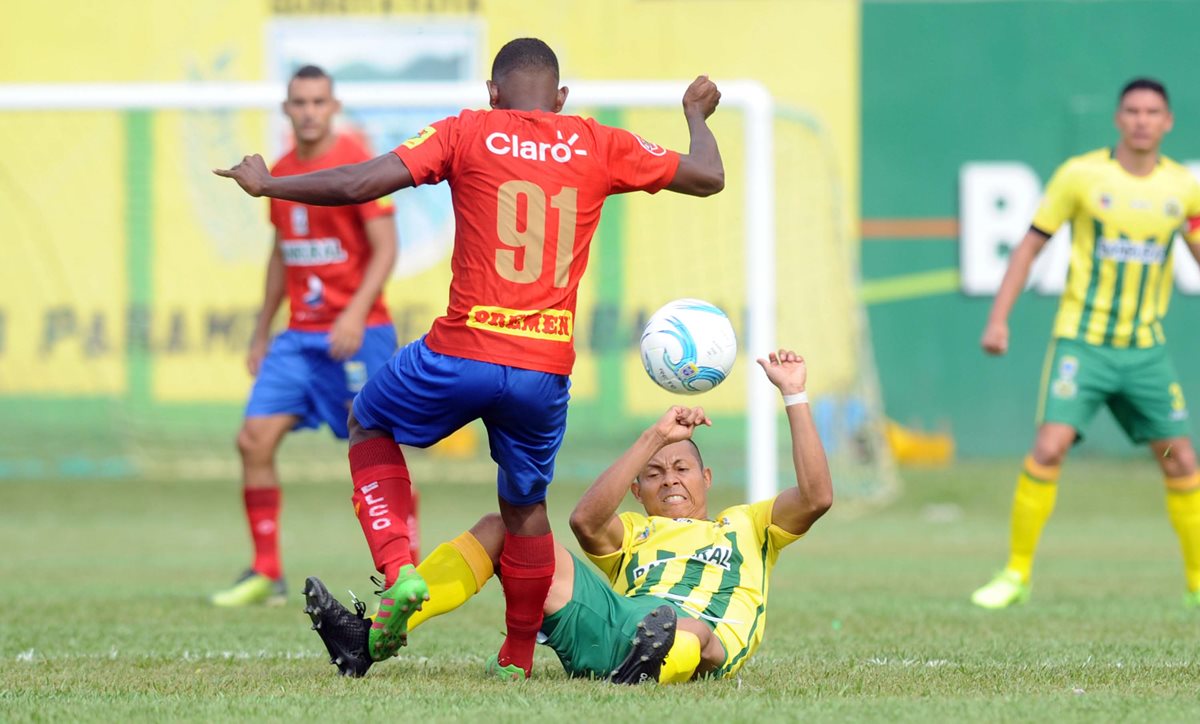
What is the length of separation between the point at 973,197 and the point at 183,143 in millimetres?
8468

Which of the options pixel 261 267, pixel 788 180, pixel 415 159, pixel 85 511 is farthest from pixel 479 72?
pixel 415 159

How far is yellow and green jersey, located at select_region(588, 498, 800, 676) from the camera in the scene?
200 inches

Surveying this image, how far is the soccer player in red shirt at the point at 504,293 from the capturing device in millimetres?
4781

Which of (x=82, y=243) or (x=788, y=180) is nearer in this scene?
(x=788, y=180)

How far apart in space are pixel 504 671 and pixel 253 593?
2996mm

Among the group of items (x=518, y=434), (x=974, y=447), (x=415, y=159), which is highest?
(x=415, y=159)

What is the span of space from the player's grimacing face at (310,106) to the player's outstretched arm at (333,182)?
10.5 ft

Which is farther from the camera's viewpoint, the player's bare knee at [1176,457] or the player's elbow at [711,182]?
the player's bare knee at [1176,457]

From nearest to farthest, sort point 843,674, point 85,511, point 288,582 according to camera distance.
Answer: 1. point 843,674
2. point 288,582
3. point 85,511

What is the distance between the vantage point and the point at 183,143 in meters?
16.9

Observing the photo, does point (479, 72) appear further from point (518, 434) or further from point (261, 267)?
point (518, 434)

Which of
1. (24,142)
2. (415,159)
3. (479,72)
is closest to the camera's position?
(415,159)

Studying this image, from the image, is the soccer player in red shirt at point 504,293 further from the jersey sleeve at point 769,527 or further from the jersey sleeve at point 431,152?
the jersey sleeve at point 769,527

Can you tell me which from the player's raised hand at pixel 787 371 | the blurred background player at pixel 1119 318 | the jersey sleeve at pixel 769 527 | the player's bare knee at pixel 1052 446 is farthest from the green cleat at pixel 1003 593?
the player's raised hand at pixel 787 371
